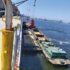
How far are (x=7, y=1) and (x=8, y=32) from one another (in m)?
0.67

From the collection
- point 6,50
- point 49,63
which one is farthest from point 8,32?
point 49,63

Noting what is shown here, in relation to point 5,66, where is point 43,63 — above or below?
below

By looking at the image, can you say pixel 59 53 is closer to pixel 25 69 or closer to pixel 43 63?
pixel 43 63

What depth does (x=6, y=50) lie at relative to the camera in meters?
5.12

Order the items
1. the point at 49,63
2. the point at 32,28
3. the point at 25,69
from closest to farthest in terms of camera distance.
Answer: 1. the point at 25,69
2. the point at 49,63
3. the point at 32,28

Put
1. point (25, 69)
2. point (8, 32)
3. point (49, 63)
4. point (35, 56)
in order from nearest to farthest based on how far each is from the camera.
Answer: point (8, 32)
point (25, 69)
point (49, 63)
point (35, 56)

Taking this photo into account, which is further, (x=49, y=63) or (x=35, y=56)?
(x=35, y=56)

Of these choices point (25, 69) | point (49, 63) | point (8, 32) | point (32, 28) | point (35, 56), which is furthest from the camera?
point (32, 28)

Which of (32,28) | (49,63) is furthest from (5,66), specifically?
(32,28)

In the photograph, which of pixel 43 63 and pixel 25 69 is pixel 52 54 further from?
pixel 25 69

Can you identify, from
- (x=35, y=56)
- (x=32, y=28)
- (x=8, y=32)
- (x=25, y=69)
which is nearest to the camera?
(x=8, y=32)

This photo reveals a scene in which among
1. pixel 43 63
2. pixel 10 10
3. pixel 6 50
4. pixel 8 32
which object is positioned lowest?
pixel 43 63

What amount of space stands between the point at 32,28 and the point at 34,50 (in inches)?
1172

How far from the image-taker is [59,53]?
36.5 m
